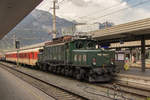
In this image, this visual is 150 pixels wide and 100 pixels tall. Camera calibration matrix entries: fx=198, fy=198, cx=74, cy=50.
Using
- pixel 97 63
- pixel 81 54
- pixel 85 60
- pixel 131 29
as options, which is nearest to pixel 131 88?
pixel 97 63

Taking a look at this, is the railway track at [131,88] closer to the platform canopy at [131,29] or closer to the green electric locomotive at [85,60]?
the green electric locomotive at [85,60]

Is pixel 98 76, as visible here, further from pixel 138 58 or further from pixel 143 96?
pixel 138 58

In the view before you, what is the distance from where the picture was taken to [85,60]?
1462 cm

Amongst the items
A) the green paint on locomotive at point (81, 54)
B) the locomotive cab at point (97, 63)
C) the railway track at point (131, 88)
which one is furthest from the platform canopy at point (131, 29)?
the railway track at point (131, 88)

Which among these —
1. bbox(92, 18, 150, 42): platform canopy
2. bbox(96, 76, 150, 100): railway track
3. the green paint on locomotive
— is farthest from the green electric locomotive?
bbox(92, 18, 150, 42): platform canopy

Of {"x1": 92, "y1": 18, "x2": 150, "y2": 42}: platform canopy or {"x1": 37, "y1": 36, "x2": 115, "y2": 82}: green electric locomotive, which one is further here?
{"x1": 92, "y1": 18, "x2": 150, "y2": 42}: platform canopy

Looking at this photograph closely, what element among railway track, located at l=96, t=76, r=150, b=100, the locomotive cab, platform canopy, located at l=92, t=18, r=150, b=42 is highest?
platform canopy, located at l=92, t=18, r=150, b=42

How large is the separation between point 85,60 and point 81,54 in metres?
0.71

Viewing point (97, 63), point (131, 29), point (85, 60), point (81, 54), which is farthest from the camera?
point (131, 29)

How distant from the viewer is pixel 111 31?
1781cm

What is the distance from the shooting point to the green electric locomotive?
1445cm

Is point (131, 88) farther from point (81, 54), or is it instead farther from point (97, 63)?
point (81, 54)

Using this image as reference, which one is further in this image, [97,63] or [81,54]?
[81,54]

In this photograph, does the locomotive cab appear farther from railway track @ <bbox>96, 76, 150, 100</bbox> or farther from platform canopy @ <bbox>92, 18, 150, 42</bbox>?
platform canopy @ <bbox>92, 18, 150, 42</bbox>
